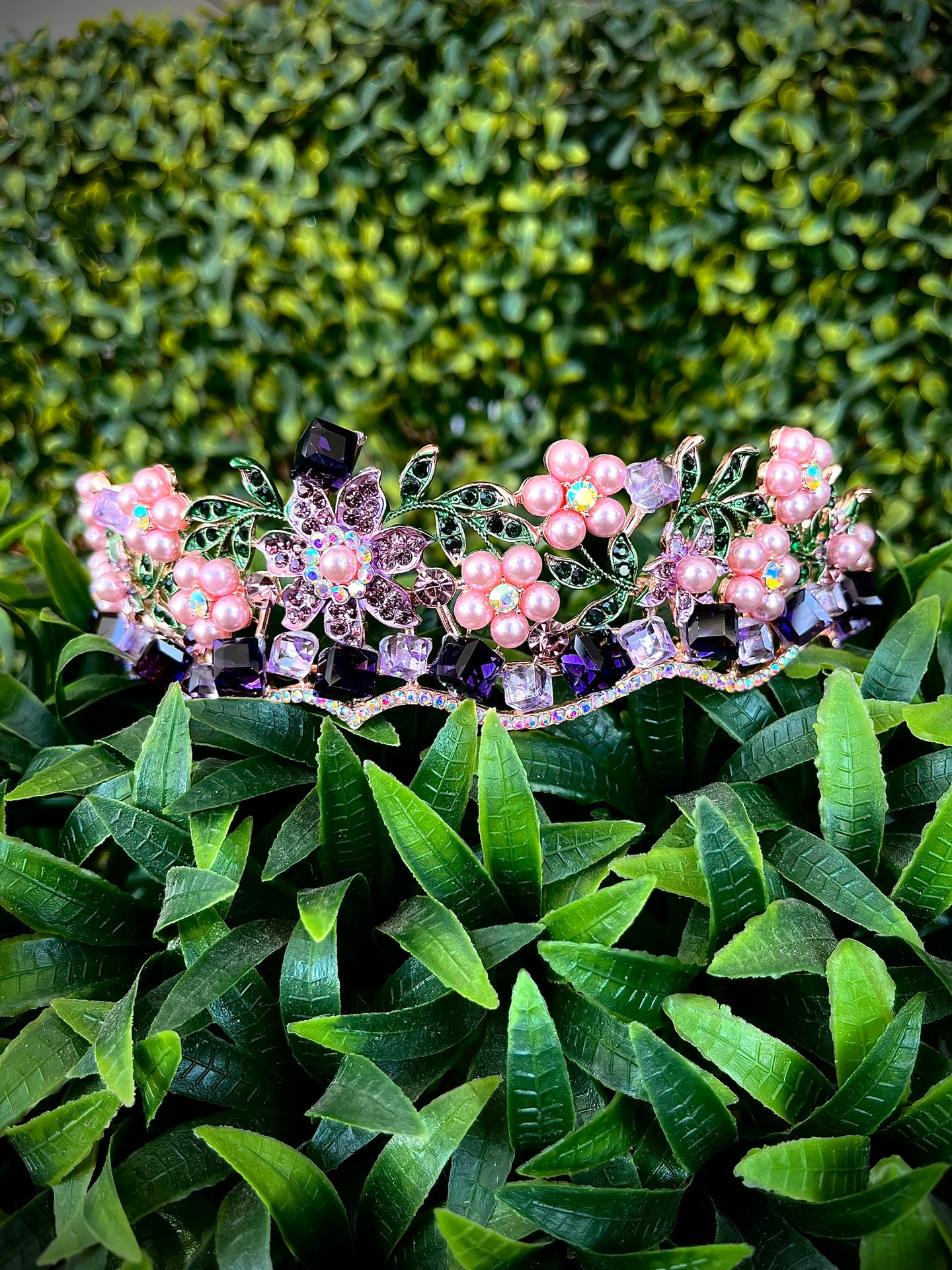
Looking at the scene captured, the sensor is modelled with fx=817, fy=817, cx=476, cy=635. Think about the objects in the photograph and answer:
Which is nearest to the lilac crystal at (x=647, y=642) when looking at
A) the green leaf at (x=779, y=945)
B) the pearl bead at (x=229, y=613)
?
the green leaf at (x=779, y=945)

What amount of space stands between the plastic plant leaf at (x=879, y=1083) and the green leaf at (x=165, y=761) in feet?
1.51

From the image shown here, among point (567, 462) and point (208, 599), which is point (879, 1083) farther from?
point (208, 599)

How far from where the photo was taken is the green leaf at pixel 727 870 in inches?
19.7

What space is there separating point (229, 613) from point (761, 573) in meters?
0.48

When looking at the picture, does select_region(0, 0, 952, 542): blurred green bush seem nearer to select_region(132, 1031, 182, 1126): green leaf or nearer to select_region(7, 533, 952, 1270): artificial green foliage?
select_region(7, 533, 952, 1270): artificial green foliage

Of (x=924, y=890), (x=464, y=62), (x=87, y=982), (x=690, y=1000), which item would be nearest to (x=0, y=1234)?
(x=87, y=982)

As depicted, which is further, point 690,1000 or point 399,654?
point 399,654

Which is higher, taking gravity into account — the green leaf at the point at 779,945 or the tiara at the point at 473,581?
the tiara at the point at 473,581

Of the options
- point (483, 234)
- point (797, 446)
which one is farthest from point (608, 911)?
point (483, 234)

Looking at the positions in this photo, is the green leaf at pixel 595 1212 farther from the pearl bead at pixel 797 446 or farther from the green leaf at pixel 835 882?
the pearl bead at pixel 797 446

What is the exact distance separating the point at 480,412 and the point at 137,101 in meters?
0.86

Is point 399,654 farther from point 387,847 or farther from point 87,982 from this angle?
point 87,982

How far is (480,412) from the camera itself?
1.70 meters

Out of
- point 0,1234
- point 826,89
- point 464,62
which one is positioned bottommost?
point 0,1234
